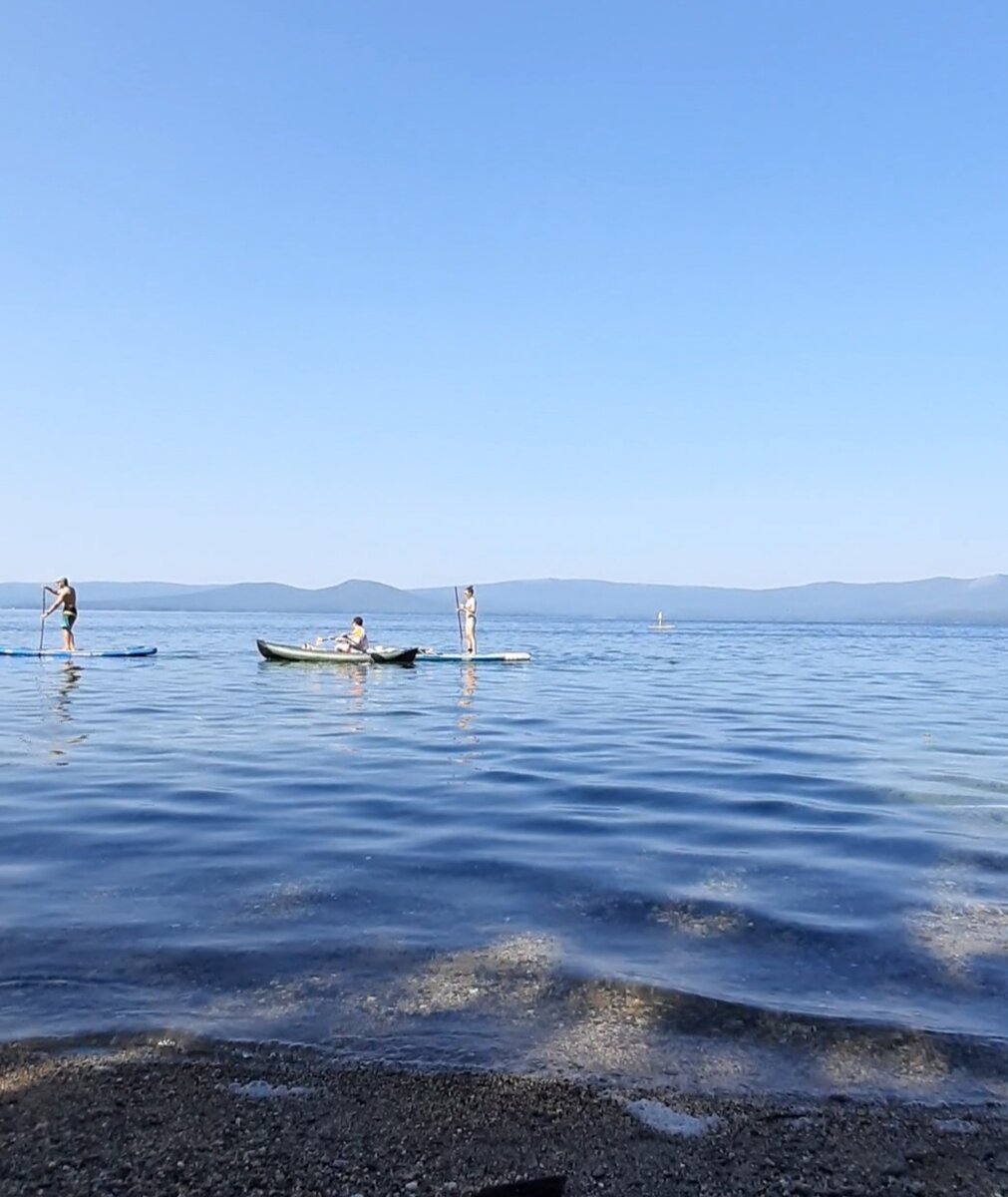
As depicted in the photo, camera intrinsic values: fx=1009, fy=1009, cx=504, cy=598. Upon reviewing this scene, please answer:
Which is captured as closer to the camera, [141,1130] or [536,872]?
[141,1130]

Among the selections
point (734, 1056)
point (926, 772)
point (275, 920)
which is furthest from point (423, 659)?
point (734, 1056)

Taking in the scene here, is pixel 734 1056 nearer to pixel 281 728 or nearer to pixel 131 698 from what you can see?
pixel 281 728

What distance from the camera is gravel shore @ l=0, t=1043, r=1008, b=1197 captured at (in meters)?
4.15

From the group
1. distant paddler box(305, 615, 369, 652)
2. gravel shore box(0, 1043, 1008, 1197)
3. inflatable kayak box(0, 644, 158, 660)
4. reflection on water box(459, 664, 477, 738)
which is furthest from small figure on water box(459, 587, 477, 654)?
gravel shore box(0, 1043, 1008, 1197)

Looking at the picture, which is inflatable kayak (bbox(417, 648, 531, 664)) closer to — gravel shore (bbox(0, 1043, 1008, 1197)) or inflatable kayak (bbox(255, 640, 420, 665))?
inflatable kayak (bbox(255, 640, 420, 665))

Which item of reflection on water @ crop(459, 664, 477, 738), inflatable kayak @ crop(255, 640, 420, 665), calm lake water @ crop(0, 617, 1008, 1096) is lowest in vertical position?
reflection on water @ crop(459, 664, 477, 738)

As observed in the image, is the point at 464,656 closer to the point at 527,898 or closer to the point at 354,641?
the point at 354,641

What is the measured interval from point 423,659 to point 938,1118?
3696 cm

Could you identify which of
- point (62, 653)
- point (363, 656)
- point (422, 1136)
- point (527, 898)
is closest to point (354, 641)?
point (363, 656)

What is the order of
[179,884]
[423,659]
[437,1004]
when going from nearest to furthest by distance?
[437,1004] < [179,884] < [423,659]

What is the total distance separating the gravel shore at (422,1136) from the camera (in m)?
4.15

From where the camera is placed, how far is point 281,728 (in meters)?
20.1

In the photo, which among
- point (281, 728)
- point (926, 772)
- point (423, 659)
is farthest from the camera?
point (423, 659)

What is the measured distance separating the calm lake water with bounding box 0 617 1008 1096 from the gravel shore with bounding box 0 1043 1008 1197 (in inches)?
13.0
